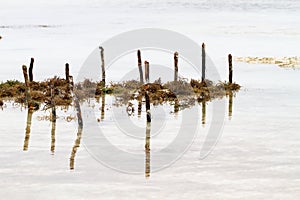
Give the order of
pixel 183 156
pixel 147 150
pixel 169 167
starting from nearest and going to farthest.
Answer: pixel 169 167
pixel 183 156
pixel 147 150

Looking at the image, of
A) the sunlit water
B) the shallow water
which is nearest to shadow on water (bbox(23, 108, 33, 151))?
the sunlit water

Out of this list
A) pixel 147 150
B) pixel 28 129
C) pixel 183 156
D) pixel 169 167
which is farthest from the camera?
pixel 28 129

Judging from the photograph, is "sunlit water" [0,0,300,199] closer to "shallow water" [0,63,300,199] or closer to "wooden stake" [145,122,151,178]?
"shallow water" [0,63,300,199]

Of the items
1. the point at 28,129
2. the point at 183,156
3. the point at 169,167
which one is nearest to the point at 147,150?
the point at 183,156

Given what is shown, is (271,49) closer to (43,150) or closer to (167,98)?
(167,98)

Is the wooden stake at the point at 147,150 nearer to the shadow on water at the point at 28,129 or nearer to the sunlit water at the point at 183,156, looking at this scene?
the sunlit water at the point at 183,156

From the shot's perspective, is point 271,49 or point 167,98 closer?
point 167,98

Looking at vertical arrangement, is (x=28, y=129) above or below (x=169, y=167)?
above

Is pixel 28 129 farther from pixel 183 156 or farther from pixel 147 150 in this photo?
pixel 183 156

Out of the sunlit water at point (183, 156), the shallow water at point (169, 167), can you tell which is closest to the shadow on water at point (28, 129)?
the sunlit water at point (183, 156)

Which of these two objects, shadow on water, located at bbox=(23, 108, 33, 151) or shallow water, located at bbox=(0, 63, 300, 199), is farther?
shadow on water, located at bbox=(23, 108, 33, 151)

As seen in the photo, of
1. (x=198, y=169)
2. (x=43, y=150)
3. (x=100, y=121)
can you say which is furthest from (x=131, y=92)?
(x=198, y=169)

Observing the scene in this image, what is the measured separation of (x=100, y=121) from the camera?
45312 mm

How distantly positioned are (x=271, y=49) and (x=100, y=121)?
60.8 m
